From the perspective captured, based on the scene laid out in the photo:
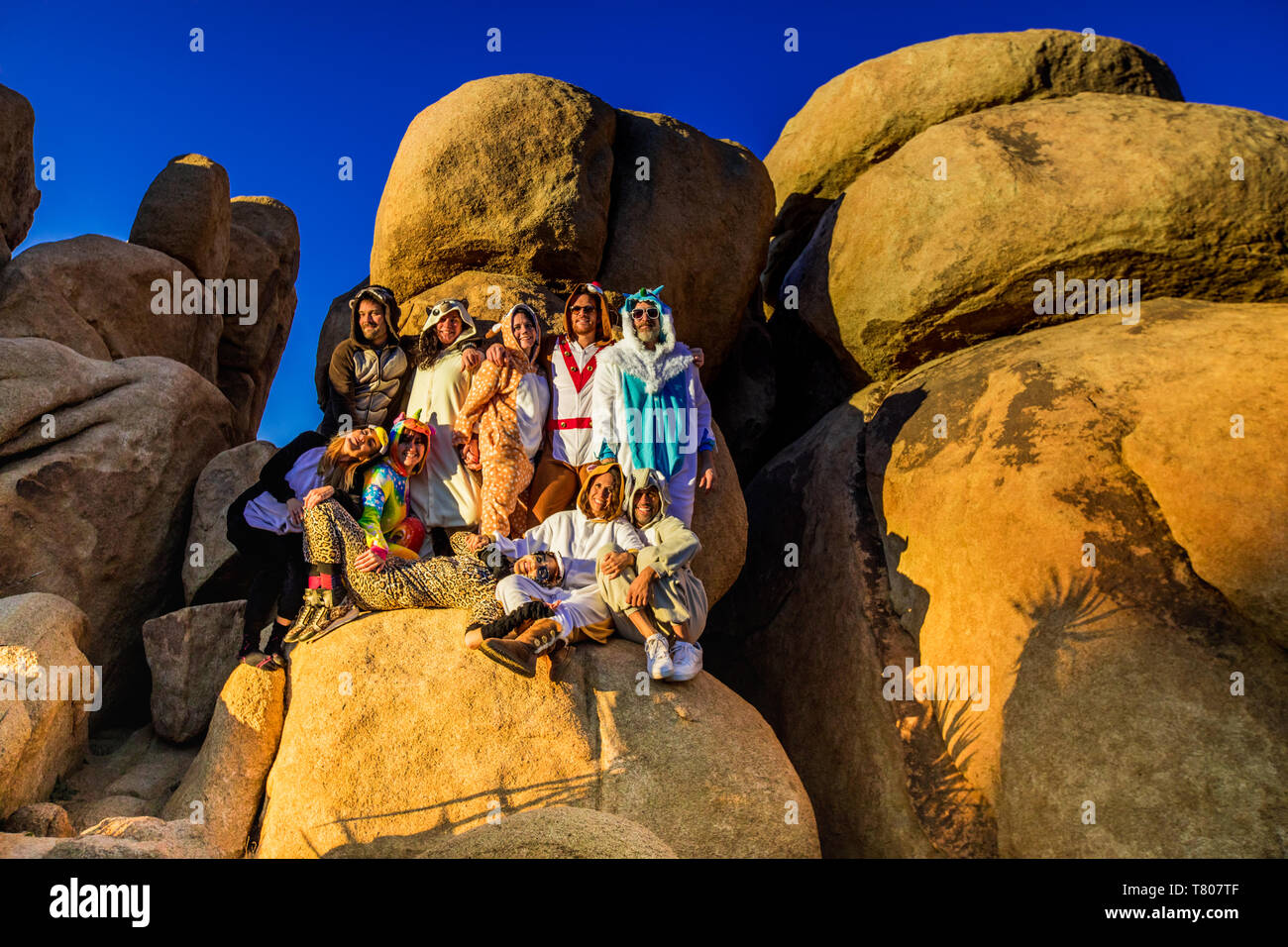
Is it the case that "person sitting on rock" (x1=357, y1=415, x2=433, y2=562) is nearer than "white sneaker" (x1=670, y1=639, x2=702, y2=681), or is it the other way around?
"white sneaker" (x1=670, y1=639, x2=702, y2=681)

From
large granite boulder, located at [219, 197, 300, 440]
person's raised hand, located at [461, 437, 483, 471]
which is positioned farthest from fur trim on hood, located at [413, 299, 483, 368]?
large granite boulder, located at [219, 197, 300, 440]

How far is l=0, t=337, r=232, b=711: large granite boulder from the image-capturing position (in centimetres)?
719

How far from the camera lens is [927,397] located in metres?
8.39

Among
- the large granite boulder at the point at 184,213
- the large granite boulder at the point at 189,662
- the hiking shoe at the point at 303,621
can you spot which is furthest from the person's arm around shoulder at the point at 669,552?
the large granite boulder at the point at 184,213

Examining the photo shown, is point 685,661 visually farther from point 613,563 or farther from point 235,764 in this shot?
point 235,764

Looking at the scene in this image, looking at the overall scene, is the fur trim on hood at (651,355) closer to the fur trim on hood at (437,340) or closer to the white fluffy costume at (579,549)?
the white fluffy costume at (579,549)

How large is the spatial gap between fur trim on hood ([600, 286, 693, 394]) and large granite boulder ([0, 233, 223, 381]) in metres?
5.90

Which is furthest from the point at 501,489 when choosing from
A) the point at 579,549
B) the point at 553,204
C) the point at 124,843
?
the point at 553,204

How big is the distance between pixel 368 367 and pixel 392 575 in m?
2.10

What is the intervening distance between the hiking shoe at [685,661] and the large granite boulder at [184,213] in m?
8.87

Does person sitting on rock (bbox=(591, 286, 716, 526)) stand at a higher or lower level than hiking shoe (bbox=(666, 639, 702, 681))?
higher

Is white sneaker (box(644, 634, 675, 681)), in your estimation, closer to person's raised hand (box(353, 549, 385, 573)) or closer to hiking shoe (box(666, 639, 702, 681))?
hiking shoe (box(666, 639, 702, 681))

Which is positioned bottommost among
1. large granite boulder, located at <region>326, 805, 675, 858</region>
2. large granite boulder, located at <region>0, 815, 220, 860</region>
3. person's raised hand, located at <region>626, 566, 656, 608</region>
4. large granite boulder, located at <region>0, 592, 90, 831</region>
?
large granite boulder, located at <region>0, 815, 220, 860</region>

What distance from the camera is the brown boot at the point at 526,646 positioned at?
5.49 meters
